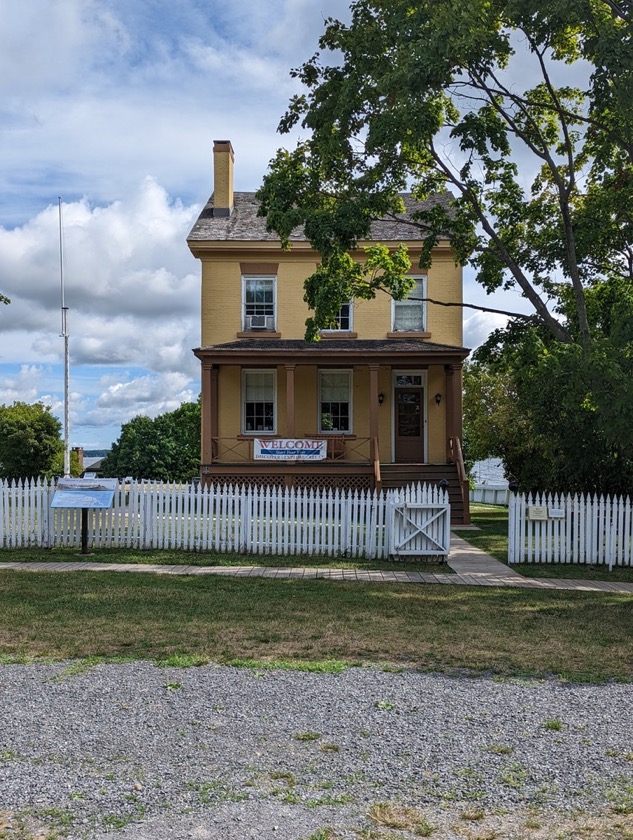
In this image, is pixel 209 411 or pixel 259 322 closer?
pixel 209 411

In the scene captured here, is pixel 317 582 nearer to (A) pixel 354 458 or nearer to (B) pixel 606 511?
(B) pixel 606 511

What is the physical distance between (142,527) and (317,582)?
15.6 feet

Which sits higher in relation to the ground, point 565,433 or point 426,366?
point 426,366

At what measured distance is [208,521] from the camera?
48.5 feet

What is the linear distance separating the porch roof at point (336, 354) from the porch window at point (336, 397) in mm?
1281

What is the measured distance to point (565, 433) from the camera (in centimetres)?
1850

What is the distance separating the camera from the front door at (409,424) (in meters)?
23.7

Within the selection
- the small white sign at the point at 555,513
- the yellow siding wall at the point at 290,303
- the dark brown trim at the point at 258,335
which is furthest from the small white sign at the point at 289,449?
the small white sign at the point at 555,513

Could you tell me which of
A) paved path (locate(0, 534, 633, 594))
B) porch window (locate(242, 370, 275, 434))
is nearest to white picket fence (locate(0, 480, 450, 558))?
paved path (locate(0, 534, 633, 594))

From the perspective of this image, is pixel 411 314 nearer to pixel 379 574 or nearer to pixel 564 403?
pixel 564 403

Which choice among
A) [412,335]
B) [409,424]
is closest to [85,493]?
[409,424]

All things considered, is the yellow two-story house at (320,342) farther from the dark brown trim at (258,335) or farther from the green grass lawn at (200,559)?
the green grass lawn at (200,559)

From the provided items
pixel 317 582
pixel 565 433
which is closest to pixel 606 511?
pixel 565 433

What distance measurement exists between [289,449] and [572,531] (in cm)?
941
